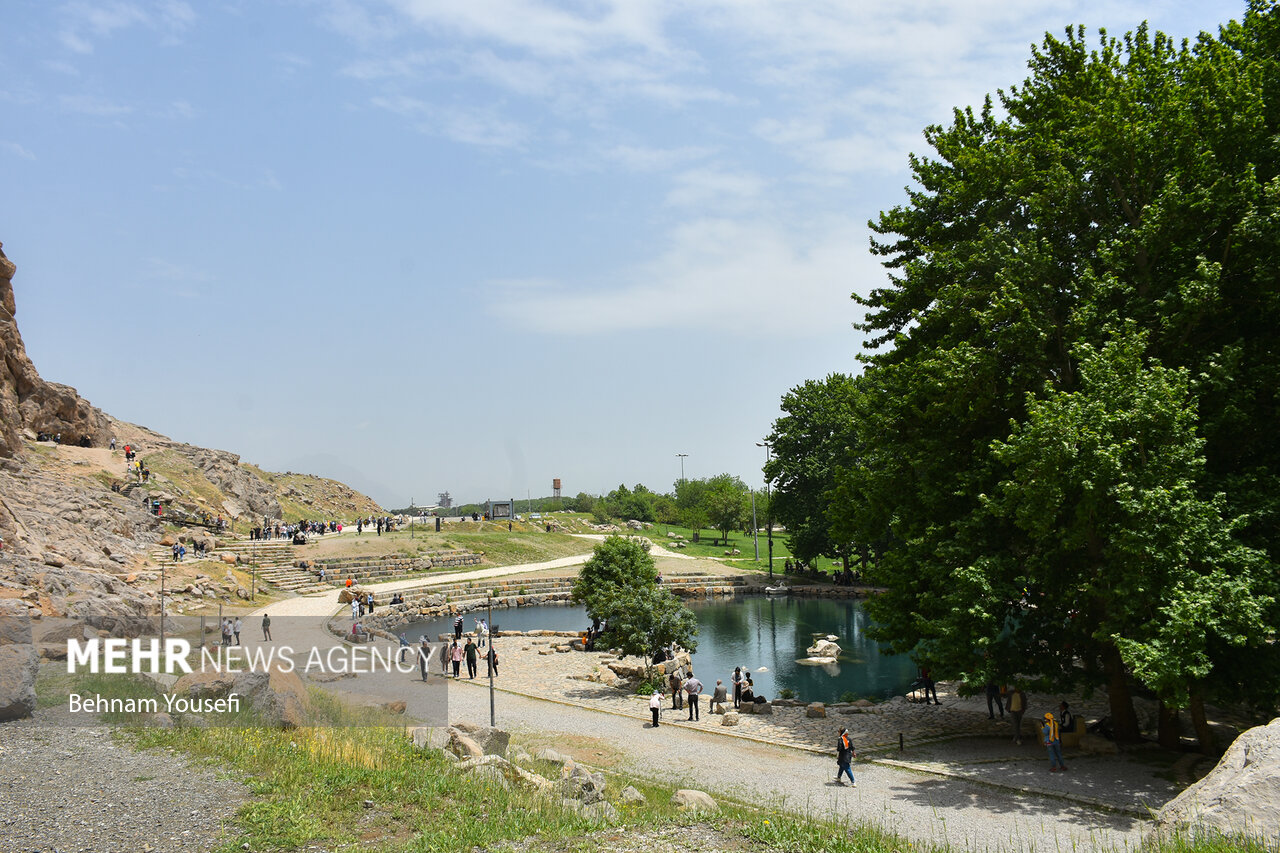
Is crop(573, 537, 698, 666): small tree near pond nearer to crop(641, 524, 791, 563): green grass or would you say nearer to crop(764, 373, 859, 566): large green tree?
crop(764, 373, 859, 566): large green tree

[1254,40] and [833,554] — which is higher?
[1254,40]

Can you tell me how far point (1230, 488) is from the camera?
15484mm

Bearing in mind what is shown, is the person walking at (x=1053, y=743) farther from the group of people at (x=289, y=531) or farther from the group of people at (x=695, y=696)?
the group of people at (x=289, y=531)

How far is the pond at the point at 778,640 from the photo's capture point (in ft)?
105

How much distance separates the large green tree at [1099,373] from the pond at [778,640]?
16.8 ft

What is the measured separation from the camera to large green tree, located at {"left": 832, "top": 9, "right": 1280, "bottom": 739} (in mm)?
14742

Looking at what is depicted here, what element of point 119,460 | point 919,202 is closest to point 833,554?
point 919,202

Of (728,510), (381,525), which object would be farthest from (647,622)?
(728,510)

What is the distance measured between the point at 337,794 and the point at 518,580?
4723cm

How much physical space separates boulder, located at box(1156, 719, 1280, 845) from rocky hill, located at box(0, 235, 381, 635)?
92.3 feet

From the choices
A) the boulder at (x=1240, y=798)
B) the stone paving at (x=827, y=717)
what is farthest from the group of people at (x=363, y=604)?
the boulder at (x=1240, y=798)

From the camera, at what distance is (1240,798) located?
987cm

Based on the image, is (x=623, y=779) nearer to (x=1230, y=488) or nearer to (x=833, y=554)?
(x=1230, y=488)

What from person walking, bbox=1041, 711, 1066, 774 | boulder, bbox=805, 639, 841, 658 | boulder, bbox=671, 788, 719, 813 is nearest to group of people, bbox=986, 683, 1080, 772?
person walking, bbox=1041, 711, 1066, 774
